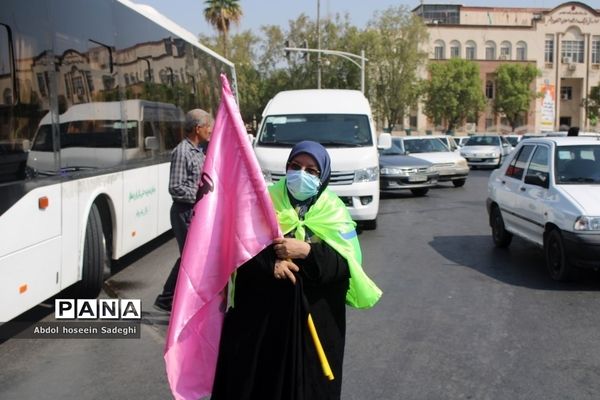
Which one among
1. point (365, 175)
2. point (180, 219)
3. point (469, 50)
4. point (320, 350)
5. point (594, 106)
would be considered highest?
point (469, 50)

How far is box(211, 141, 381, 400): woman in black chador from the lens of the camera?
295cm

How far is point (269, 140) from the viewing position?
12266 millimetres

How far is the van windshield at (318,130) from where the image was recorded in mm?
12133

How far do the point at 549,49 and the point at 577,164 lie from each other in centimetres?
8412

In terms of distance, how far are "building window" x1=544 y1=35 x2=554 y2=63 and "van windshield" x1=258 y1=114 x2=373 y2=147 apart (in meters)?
80.2

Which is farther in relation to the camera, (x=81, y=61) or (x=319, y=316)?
(x=81, y=61)

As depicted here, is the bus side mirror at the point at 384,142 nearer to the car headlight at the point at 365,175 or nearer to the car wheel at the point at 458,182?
the car headlight at the point at 365,175

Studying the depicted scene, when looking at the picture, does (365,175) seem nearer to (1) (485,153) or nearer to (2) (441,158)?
(2) (441,158)

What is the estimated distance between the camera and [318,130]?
12320mm

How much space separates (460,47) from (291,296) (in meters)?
86.8

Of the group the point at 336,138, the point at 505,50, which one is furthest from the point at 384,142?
the point at 505,50

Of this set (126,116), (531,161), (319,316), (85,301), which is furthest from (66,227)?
(531,161)

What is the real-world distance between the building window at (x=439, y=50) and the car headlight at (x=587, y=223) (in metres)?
81.2

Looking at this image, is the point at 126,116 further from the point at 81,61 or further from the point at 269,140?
the point at 269,140
